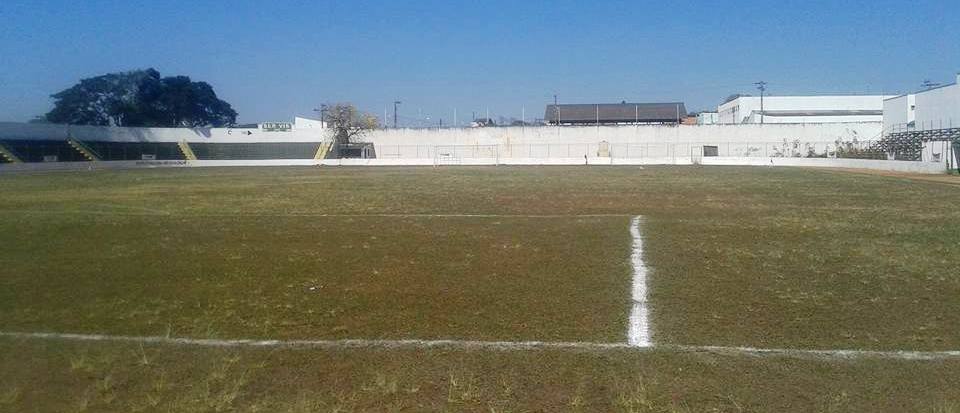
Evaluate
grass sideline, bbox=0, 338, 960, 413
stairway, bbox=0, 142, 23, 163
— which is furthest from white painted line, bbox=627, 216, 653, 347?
stairway, bbox=0, 142, 23, 163

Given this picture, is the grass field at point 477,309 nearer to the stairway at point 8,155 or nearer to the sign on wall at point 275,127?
the stairway at point 8,155

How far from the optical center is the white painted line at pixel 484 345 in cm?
568

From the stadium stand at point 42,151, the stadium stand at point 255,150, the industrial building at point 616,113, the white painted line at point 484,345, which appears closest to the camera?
the white painted line at point 484,345

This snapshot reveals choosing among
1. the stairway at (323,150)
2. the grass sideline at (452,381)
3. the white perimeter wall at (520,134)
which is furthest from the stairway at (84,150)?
the grass sideline at (452,381)

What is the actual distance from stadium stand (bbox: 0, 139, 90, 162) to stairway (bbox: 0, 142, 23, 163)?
0.33m

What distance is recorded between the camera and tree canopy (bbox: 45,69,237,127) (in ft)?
270

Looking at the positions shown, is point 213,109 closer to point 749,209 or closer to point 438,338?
point 749,209

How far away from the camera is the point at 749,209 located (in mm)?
18375

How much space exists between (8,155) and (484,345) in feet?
206

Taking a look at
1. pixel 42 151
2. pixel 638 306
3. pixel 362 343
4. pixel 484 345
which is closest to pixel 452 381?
pixel 484 345

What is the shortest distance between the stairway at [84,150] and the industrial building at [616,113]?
55369 millimetres

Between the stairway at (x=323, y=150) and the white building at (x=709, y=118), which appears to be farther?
the white building at (x=709, y=118)

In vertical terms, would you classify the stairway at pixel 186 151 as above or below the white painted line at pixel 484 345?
above

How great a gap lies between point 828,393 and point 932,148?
50.4 metres
